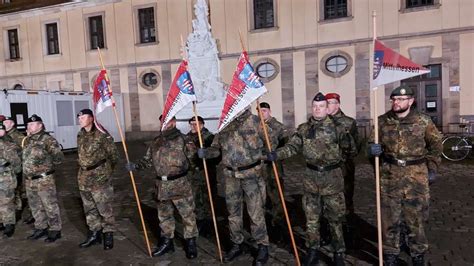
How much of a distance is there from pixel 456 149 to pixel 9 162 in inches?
407

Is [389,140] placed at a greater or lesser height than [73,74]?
lesser

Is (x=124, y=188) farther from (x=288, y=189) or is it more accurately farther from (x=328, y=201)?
(x=328, y=201)

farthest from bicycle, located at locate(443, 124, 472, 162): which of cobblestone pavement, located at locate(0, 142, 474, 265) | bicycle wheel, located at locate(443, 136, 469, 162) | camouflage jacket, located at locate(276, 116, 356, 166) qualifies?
camouflage jacket, located at locate(276, 116, 356, 166)

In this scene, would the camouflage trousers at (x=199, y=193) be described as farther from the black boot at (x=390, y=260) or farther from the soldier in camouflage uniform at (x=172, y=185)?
the black boot at (x=390, y=260)

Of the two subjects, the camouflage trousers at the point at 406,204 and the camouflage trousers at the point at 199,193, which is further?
the camouflage trousers at the point at 199,193

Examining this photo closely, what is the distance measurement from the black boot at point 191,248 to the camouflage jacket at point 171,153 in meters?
0.82

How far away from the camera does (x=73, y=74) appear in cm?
2309

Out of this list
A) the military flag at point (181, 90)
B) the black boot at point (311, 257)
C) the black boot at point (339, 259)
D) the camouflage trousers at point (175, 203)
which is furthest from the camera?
the military flag at point (181, 90)

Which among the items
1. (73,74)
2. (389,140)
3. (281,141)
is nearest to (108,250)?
(281,141)

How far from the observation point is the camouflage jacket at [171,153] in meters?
4.96

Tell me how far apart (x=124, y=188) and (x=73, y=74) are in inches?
626

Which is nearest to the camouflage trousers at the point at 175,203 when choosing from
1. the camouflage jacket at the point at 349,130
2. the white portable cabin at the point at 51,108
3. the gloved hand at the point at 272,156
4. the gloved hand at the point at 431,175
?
the gloved hand at the point at 272,156

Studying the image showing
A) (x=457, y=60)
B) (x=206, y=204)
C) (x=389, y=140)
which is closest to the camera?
(x=389, y=140)

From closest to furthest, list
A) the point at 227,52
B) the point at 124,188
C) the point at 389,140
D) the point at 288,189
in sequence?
the point at 389,140 < the point at 288,189 < the point at 124,188 < the point at 227,52
